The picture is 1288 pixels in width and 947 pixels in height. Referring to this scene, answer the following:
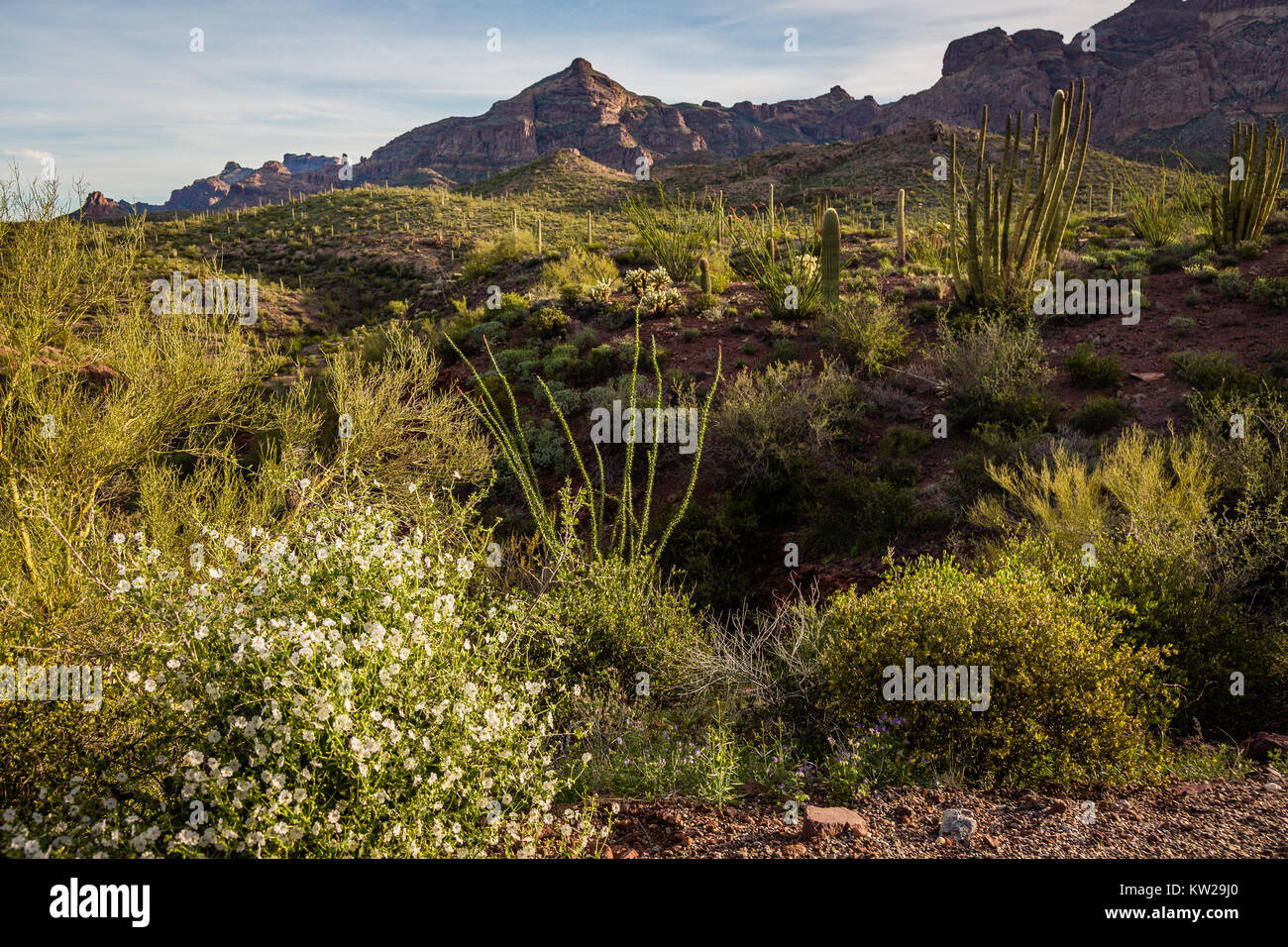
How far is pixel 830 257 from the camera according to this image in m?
11.8

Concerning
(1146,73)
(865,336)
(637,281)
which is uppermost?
(1146,73)

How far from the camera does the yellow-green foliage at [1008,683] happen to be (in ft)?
11.7

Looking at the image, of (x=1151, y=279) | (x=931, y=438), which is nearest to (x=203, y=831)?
(x=931, y=438)

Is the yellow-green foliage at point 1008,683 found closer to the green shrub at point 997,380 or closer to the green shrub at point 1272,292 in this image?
the green shrub at point 997,380

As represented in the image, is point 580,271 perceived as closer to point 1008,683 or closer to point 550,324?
point 550,324

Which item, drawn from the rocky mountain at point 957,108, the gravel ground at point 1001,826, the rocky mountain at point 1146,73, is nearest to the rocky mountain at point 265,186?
the rocky mountain at point 957,108

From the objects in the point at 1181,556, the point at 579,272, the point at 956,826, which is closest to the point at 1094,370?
the point at 1181,556

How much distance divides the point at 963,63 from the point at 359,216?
138380 millimetres

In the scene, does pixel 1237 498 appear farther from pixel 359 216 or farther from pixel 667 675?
pixel 359 216

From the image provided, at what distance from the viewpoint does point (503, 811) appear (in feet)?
9.64

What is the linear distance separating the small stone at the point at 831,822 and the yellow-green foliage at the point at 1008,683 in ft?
2.33

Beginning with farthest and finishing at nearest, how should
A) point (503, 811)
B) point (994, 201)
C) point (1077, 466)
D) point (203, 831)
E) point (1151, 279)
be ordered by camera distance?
point (1151, 279), point (994, 201), point (1077, 466), point (503, 811), point (203, 831)

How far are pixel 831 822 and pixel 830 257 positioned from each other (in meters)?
10.3

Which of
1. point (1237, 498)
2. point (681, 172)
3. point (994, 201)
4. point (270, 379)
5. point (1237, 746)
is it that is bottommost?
point (1237, 746)
